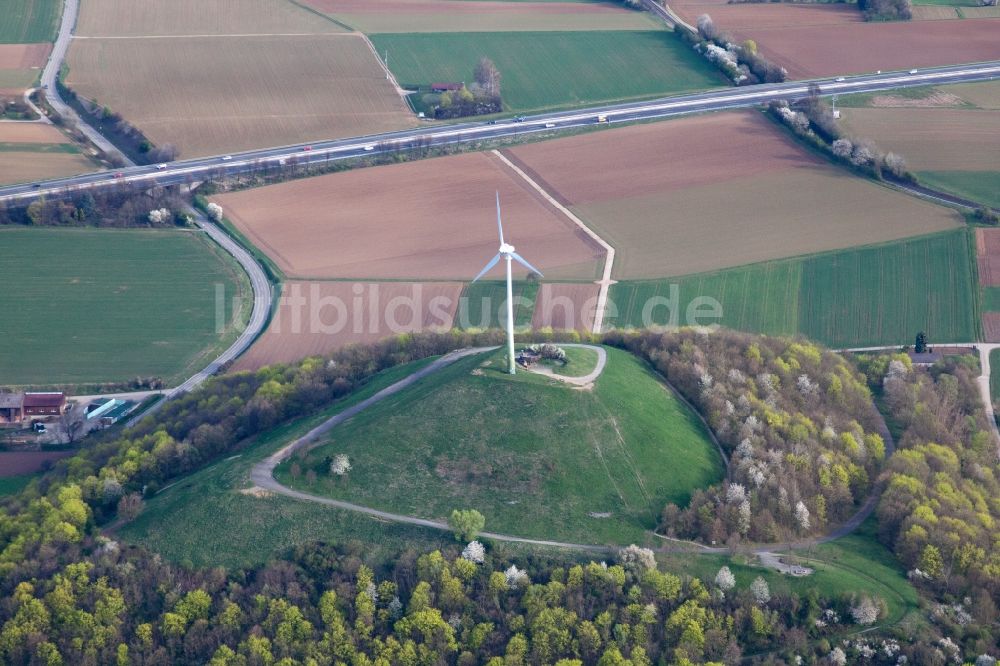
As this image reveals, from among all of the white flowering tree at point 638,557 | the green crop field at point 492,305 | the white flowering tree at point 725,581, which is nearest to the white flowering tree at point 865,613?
the white flowering tree at point 725,581

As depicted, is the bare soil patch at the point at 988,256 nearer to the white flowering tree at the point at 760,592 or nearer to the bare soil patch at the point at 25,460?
the white flowering tree at the point at 760,592

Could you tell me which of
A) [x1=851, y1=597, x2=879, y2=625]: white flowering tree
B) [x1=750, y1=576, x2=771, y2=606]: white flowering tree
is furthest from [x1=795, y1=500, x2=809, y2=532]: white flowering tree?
[x1=851, y1=597, x2=879, y2=625]: white flowering tree

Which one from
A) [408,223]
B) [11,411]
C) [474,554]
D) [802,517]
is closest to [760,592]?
[802,517]

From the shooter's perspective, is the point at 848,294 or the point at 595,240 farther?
the point at 595,240

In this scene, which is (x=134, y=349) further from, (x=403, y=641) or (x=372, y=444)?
(x=403, y=641)

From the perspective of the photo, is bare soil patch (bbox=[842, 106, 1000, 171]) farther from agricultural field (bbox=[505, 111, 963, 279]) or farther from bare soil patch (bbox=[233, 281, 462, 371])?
bare soil patch (bbox=[233, 281, 462, 371])

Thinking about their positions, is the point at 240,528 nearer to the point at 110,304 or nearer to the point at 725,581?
the point at 725,581
